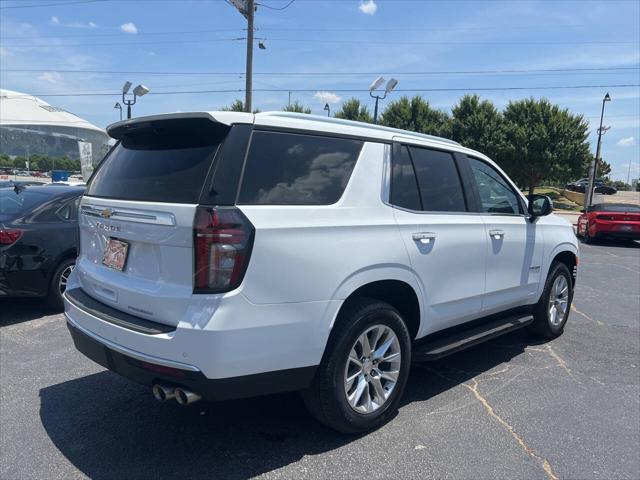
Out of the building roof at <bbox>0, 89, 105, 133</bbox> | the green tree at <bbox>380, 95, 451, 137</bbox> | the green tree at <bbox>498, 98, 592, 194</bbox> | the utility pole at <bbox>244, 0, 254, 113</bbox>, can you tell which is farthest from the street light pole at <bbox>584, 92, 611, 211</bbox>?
the building roof at <bbox>0, 89, 105, 133</bbox>

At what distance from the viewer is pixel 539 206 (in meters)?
4.94

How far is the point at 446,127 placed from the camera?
39.0 meters

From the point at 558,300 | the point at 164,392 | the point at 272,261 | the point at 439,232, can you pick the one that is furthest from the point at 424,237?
the point at 558,300

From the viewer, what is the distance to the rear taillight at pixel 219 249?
2545 mm

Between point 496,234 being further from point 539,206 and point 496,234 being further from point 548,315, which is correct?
point 548,315

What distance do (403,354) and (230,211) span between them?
1.66 metres

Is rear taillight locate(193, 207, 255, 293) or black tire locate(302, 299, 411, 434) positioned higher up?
rear taillight locate(193, 207, 255, 293)

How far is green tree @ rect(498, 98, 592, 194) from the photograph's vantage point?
115ft

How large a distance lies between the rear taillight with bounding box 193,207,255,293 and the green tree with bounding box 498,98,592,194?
121 ft

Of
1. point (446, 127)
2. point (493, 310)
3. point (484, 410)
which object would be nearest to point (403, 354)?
point (484, 410)

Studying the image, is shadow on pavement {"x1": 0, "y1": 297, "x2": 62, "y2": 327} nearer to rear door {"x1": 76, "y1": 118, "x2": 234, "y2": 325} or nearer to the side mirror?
rear door {"x1": 76, "y1": 118, "x2": 234, "y2": 325}

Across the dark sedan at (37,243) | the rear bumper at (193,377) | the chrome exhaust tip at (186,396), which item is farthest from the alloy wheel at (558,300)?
the dark sedan at (37,243)

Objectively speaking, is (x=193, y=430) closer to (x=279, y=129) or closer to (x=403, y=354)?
(x=403, y=354)

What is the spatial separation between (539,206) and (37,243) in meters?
5.46
